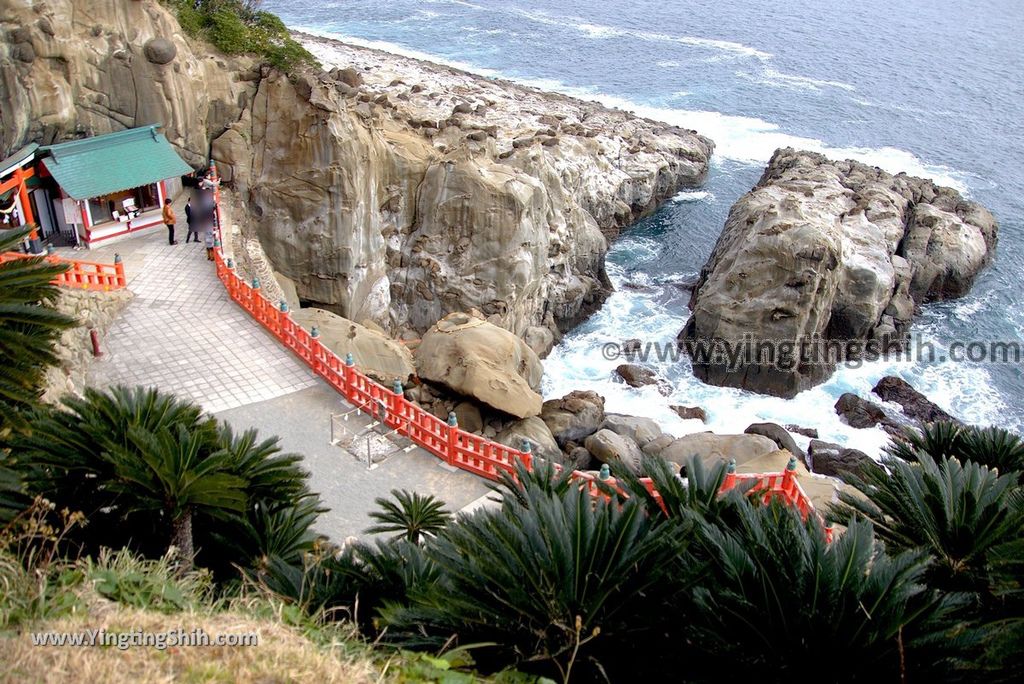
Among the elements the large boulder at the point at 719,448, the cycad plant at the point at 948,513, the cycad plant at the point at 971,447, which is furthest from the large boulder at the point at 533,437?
the cycad plant at the point at 948,513

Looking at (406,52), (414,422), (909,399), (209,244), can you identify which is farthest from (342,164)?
(406,52)

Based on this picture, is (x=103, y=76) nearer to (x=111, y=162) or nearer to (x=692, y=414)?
(x=111, y=162)

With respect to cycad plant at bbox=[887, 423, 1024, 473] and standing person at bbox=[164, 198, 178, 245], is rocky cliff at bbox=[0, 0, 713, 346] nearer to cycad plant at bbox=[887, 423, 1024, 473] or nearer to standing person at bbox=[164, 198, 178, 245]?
standing person at bbox=[164, 198, 178, 245]

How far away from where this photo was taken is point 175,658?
7.84 meters

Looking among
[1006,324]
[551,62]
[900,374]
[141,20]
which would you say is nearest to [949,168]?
[1006,324]

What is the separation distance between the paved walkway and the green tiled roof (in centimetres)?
211

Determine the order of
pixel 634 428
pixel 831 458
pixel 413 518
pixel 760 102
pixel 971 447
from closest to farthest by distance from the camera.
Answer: pixel 413 518, pixel 971 447, pixel 634 428, pixel 831 458, pixel 760 102

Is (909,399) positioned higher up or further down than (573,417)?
further down

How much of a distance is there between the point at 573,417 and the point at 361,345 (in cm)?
849

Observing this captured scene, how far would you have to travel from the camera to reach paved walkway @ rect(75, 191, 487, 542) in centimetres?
1750

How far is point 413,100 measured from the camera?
4541cm

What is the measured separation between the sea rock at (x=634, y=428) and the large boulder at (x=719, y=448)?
6.33 feet

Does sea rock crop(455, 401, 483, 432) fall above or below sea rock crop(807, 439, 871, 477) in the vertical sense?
above

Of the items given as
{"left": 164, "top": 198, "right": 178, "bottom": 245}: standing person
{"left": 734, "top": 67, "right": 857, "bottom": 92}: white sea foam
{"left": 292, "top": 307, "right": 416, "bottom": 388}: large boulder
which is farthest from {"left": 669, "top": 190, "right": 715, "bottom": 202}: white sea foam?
{"left": 164, "top": 198, "right": 178, "bottom": 245}: standing person
